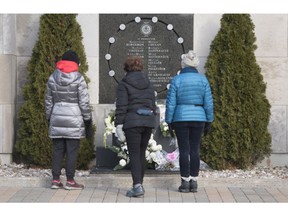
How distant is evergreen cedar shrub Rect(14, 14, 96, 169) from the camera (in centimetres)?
959

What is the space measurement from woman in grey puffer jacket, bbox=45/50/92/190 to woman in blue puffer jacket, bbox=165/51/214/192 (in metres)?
1.05

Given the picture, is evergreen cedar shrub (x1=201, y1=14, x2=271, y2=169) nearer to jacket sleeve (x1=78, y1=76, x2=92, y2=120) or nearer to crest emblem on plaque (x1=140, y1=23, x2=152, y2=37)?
crest emblem on plaque (x1=140, y1=23, x2=152, y2=37)

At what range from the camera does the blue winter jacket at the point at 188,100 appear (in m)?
7.78

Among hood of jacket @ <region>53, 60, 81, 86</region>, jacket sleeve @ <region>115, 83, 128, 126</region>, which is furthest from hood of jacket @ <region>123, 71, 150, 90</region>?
hood of jacket @ <region>53, 60, 81, 86</region>

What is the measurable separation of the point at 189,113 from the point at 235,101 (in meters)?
2.04

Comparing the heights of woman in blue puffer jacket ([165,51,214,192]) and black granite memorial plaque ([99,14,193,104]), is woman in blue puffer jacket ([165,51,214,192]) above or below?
below

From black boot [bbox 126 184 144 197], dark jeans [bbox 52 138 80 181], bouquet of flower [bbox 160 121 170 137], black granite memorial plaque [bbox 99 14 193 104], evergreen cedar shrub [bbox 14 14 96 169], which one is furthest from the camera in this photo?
black granite memorial plaque [bbox 99 14 193 104]

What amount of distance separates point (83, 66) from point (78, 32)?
1.67 ft

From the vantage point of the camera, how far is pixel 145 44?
10133 mm

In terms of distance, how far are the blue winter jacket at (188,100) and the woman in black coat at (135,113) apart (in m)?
0.28

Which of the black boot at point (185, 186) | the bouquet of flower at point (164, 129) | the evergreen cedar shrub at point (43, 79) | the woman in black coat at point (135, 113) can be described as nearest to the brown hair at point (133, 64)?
the woman in black coat at point (135, 113)

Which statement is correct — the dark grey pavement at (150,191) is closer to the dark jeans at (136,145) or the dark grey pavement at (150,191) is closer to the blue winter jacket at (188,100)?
the dark jeans at (136,145)

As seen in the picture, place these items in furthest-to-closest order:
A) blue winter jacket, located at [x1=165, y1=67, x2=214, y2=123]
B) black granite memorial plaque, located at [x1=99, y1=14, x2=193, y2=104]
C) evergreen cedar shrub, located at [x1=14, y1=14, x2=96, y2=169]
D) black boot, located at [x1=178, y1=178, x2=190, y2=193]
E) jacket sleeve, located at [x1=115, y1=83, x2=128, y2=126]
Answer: black granite memorial plaque, located at [x1=99, y1=14, x2=193, y2=104], evergreen cedar shrub, located at [x1=14, y1=14, x2=96, y2=169], black boot, located at [x1=178, y1=178, x2=190, y2=193], blue winter jacket, located at [x1=165, y1=67, x2=214, y2=123], jacket sleeve, located at [x1=115, y1=83, x2=128, y2=126]

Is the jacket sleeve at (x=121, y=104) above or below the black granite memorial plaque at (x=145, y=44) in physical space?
below
